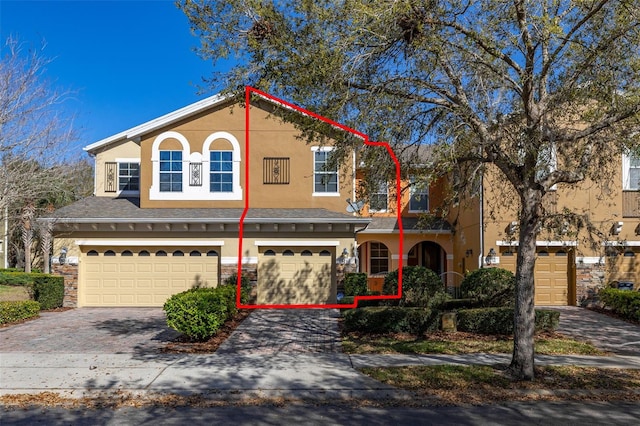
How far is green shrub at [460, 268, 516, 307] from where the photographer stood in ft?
47.0

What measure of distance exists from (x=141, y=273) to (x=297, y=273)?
543 centimetres

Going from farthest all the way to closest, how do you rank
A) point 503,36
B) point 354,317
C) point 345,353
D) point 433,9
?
point 354,317 → point 345,353 → point 503,36 → point 433,9

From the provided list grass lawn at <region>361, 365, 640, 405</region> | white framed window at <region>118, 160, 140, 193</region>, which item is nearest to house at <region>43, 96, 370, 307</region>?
white framed window at <region>118, 160, 140, 193</region>

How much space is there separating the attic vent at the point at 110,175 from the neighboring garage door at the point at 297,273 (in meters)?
7.44

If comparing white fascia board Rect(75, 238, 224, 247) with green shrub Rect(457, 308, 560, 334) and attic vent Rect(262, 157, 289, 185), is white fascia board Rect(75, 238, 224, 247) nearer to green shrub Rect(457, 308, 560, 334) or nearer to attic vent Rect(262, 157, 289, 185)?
attic vent Rect(262, 157, 289, 185)

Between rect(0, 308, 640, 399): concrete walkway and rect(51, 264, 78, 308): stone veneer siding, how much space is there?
403cm

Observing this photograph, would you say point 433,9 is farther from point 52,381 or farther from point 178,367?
point 52,381


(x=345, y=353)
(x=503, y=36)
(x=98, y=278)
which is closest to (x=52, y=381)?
(x=345, y=353)

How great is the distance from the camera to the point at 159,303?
19109mm

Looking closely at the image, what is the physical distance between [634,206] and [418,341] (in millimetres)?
11346

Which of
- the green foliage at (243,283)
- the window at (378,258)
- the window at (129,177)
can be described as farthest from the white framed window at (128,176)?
the window at (378,258)

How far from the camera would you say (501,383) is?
8727 mm

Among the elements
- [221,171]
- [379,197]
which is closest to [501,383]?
[379,197]

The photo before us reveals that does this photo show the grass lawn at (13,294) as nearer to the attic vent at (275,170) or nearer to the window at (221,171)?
the window at (221,171)
